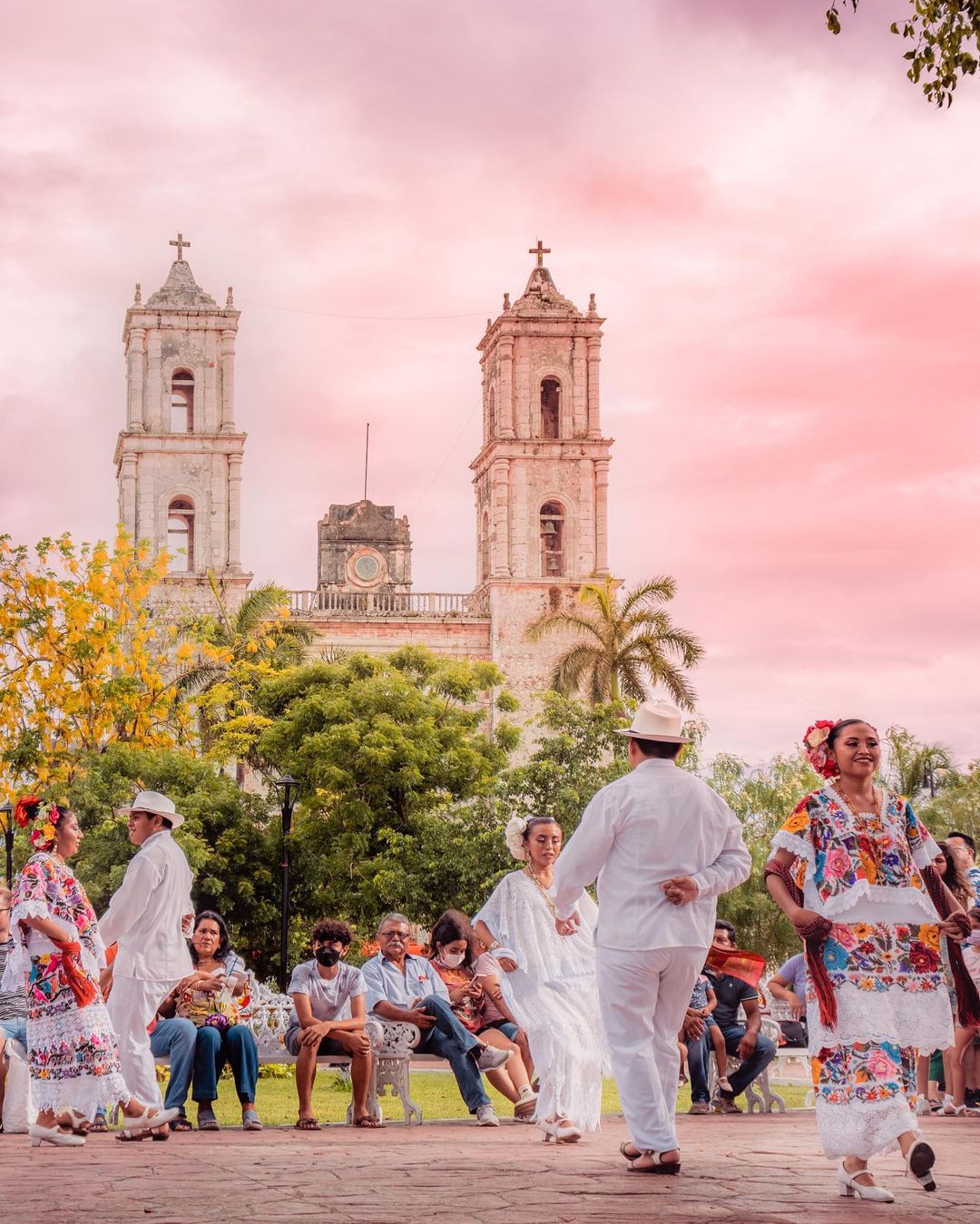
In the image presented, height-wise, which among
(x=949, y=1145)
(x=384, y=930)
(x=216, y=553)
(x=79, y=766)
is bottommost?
(x=949, y=1145)

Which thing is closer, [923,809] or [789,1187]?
[789,1187]

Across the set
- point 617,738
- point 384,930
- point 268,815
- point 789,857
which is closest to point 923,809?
point 617,738

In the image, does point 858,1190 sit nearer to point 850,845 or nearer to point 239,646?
point 850,845

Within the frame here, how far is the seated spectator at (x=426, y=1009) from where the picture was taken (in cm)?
1188

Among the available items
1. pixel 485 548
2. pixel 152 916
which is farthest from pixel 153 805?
pixel 485 548

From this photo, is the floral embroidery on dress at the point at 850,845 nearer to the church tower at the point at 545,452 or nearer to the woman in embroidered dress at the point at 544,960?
the woman in embroidered dress at the point at 544,960

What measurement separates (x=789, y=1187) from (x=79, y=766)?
73.9 ft

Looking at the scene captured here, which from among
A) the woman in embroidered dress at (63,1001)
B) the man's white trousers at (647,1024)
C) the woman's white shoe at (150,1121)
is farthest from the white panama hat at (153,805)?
the man's white trousers at (647,1024)

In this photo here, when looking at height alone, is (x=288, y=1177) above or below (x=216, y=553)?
below

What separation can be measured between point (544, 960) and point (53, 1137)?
113 inches

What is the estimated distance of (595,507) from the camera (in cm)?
5762

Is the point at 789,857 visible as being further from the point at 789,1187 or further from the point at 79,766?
the point at 79,766

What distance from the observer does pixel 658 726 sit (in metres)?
8.83

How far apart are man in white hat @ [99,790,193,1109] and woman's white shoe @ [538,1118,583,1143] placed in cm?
221
